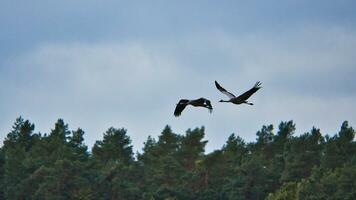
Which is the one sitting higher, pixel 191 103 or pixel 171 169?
pixel 171 169

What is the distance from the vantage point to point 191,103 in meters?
45.4

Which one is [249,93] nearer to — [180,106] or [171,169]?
[180,106]

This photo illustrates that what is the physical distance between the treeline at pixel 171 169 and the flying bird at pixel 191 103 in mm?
66925

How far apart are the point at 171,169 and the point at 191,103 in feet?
262

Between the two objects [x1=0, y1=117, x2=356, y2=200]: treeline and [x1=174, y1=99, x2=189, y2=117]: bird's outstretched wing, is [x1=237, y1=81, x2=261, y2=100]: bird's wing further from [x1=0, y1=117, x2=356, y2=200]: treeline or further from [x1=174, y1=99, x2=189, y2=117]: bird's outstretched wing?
[x1=0, y1=117, x2=356, y2=200]: treeline

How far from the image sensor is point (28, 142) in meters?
150

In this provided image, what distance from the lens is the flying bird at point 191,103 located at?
4416 centimetres

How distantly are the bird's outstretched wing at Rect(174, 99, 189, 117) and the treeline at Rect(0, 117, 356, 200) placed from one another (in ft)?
219

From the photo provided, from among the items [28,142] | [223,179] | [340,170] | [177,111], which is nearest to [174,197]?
[223,179]

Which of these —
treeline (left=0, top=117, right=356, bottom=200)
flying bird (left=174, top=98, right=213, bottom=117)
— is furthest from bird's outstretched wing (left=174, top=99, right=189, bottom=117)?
treeline (left=0, top=117, right=356, bottom=200)

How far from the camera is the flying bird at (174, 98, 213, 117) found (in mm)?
44156

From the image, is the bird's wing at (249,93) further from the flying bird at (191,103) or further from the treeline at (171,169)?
the treeline at (171,169)

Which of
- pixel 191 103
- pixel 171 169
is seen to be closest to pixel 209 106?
pixel 191 103

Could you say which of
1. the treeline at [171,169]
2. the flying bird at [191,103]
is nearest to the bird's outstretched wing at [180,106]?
the flying bird at [191,103]
